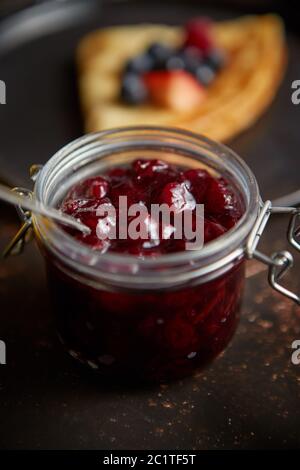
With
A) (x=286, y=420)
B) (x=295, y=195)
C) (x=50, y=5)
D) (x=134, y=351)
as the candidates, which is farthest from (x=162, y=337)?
(x=50, y=5)

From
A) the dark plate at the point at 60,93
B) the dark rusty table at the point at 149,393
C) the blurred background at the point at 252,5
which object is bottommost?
the dark rusty table at the point at 149,393

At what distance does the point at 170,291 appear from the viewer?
1189mm

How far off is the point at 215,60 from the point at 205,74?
0.08 metres

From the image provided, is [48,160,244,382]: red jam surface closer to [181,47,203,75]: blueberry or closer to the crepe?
the crepe

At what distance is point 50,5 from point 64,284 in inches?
67.8

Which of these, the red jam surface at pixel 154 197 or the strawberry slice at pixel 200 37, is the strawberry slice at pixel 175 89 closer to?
the strawberry slice at pixel 200 37

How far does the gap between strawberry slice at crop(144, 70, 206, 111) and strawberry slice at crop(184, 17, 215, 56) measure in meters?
0.13

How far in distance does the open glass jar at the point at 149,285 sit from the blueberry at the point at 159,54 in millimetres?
979

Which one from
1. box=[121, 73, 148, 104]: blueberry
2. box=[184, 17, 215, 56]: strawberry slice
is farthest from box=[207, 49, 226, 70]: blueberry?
box=[121, 73, 148, 104]: blueberry

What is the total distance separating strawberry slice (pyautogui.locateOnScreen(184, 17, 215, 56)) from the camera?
2.43 meters

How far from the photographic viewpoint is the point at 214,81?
7.98 feet

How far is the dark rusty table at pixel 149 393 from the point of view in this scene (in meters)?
1.31

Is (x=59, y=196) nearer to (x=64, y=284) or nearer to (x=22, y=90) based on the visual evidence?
(x=64, y=284)

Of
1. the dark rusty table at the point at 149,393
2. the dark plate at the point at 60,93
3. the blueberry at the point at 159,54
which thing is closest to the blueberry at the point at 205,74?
the blueberry at the point at 159,54
